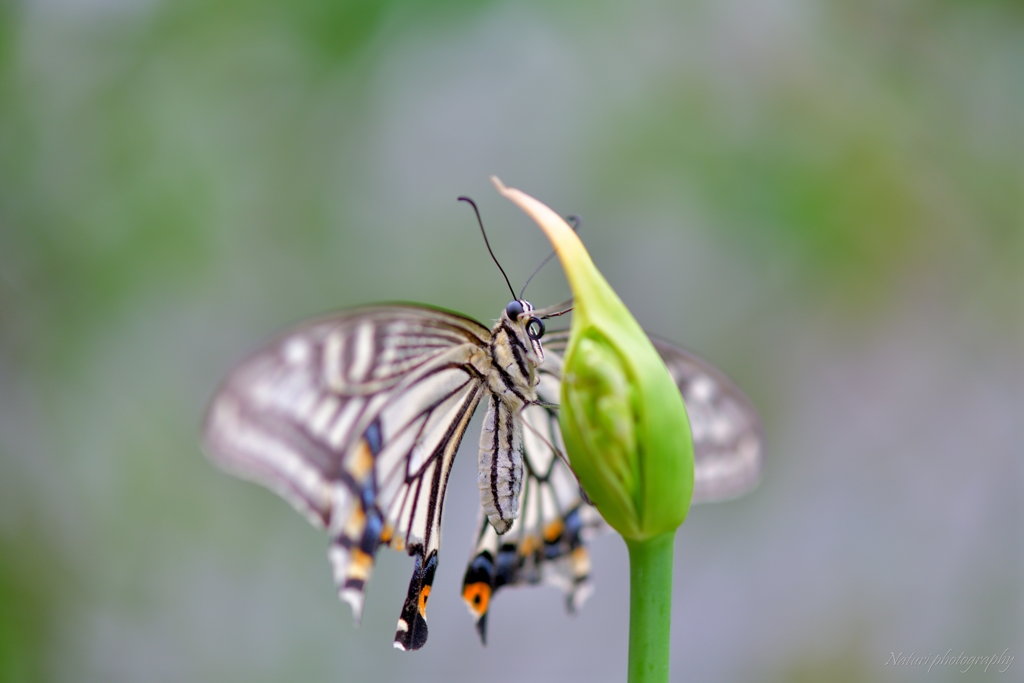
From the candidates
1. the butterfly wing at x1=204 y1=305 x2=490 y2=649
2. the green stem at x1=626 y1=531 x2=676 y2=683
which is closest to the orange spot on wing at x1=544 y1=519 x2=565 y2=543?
the butterfly wing at x1=204 y1=305 x2=490 y2=649

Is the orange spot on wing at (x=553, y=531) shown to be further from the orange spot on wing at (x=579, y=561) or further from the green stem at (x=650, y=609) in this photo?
the green stem at (x=650, y=609)

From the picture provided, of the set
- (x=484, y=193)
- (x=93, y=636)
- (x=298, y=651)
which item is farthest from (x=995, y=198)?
(x=93, y=636)

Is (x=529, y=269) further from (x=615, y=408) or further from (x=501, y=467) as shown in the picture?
(x=615, y=408)

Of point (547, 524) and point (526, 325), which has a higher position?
point (526, 325)

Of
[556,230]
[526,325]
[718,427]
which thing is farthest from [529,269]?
[556,230]

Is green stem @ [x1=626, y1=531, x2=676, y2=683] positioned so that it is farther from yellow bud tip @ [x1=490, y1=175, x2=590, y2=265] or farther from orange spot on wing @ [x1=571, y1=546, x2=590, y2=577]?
orange spot on wing @ [x1=571, y1=546, x2=590, y2=577]
